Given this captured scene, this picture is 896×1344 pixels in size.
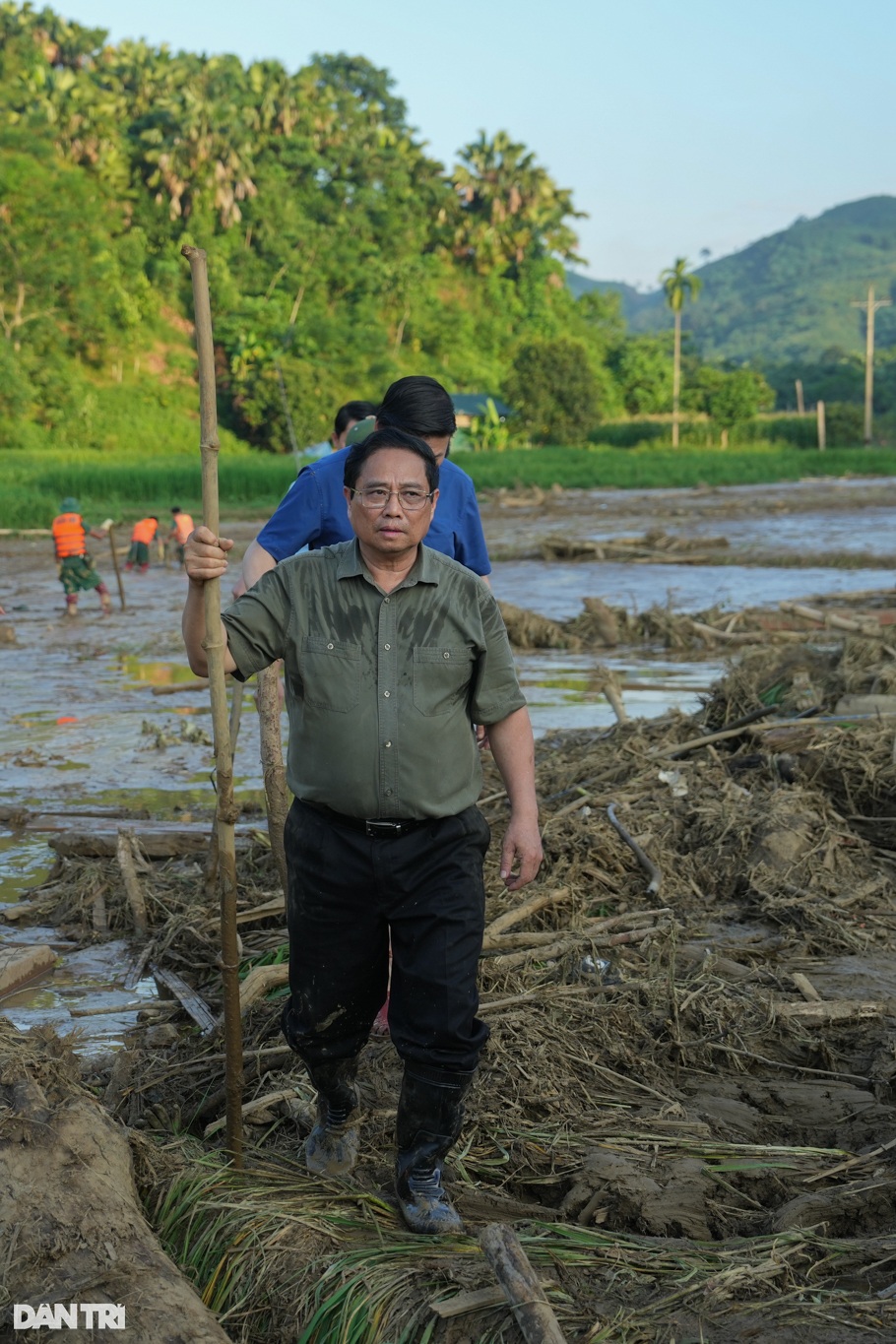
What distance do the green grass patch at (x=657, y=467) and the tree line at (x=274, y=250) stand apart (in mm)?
9360

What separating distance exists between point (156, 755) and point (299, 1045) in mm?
5629

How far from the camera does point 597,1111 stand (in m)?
3.57

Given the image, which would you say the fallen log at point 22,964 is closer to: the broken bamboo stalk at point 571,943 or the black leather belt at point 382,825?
the broken bamboo stalk at point 571,943

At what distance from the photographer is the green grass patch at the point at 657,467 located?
45469 mm

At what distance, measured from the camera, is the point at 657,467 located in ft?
165

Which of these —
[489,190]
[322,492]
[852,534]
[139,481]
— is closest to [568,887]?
[322,492]

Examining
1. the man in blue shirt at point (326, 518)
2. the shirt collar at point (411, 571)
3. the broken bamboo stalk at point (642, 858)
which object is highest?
the man in blue shirt at point (326, 518)

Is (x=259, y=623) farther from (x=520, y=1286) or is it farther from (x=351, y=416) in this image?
(x=351, y=416)

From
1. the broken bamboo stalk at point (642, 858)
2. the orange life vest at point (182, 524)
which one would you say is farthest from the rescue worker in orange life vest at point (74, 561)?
the broken bamboo stalk at point (642, 858)

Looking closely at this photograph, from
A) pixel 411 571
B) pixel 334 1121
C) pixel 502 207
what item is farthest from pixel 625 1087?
pixel 502 207

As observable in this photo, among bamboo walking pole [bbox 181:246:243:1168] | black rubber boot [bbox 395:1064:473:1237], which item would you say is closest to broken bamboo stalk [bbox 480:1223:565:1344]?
black rubber boot [bbox 395:1064:473:1237]

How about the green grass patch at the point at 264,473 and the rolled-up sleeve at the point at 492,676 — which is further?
the green grass patch at the point at 264,473

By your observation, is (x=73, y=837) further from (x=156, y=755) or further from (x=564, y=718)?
(x=564, y=718)

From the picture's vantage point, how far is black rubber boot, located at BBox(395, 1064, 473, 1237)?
9.80ft
